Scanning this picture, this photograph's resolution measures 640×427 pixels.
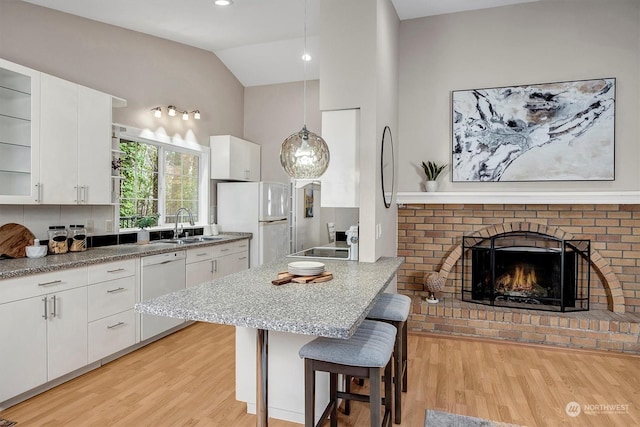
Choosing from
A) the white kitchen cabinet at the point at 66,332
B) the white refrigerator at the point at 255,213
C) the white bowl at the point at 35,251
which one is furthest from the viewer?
the white refrigerator at the point at 255,213

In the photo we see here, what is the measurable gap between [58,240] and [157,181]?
1563 mm

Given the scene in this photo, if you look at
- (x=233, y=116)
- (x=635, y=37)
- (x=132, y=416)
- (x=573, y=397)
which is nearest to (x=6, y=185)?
(x=132, y=416)

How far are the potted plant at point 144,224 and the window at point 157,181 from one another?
0.09 feet

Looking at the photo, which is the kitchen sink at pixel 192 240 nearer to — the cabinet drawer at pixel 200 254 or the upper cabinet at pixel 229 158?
the cabinet drawer at pixel 200 254

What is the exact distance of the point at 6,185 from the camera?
8.70 ft

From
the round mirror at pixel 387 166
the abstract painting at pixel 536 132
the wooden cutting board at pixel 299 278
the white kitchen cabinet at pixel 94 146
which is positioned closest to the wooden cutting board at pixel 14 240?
the white kitchen cabinet at pixel 94 146

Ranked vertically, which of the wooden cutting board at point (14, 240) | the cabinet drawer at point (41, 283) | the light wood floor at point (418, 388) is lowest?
the light wood floor at point (418, 388)

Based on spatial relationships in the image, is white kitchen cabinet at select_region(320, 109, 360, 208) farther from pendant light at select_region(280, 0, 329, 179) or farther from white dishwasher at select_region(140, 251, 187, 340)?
white dishwasher at select_region(140, 251, 187, 340)

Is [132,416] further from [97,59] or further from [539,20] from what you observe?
[539,20]

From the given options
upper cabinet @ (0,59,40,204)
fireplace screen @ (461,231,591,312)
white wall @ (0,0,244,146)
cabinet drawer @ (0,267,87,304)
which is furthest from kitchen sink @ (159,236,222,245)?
fireplace screen @ (461,231,591,312)

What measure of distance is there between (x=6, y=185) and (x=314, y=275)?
2.23 m

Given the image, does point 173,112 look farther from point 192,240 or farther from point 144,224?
point 192,240

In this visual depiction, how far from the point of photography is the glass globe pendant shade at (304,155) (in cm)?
217

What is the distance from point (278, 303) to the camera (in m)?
1.70
